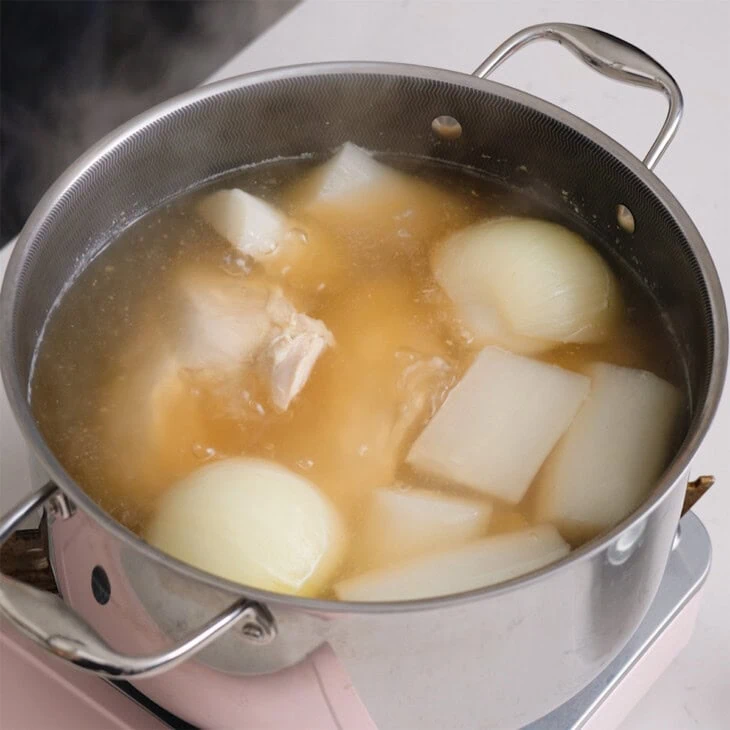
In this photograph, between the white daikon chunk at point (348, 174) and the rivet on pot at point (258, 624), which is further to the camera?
the white daikon chunk at point (348, 174)

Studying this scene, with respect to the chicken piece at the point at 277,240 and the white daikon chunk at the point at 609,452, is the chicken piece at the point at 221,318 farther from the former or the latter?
the white daikon chunk at the point at 609,452

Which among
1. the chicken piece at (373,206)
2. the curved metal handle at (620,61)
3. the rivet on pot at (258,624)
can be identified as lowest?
the rivet on pot at (258,624)

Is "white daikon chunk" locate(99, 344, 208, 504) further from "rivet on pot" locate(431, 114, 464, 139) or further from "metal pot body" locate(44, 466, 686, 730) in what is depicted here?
"rivet on pot" locate(431, 114, 464, 139)

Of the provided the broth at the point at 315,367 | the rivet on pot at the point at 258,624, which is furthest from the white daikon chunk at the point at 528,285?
the rivet on pot at the point at 258,624

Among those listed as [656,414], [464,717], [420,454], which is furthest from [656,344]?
[464,717]

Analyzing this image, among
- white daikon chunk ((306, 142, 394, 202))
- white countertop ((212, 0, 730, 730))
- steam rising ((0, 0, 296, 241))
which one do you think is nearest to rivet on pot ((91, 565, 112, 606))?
white daikon chunk ((306, 142, 394, 202))

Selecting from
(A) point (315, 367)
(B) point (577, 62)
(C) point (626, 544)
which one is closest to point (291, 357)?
(A) point (315, 367)

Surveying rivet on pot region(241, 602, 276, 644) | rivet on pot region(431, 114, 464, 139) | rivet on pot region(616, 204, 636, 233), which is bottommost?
rivet on pot region(241, 602, 276, 644)
